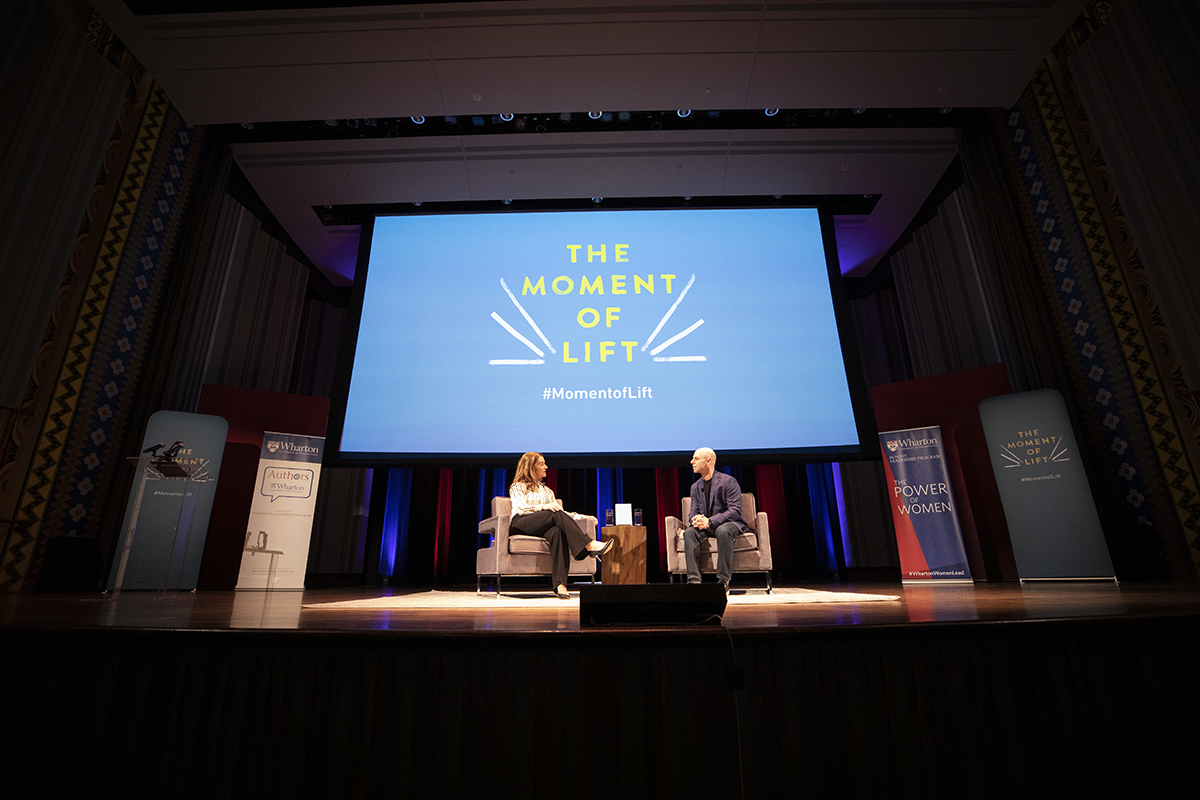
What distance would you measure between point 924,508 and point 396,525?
→ 5.03 meters

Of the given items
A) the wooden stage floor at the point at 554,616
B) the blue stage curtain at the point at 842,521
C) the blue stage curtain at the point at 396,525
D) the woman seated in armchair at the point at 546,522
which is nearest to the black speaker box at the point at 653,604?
the wooden stage floor at the point at 554,616

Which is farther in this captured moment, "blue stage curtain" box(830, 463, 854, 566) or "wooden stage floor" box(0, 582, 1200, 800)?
"blue stage curtain" box(830, 463, 854, 566)

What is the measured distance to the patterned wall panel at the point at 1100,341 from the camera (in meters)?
3.44

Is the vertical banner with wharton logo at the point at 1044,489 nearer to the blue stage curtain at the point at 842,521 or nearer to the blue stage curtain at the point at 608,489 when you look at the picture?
the blue stage curtain at the point at 842,521

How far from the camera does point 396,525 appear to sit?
232 inches

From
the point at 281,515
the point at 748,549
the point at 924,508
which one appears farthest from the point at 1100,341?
the point at 281,515

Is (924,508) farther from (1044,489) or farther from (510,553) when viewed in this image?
(510,553)

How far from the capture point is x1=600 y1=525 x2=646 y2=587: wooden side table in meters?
3.49

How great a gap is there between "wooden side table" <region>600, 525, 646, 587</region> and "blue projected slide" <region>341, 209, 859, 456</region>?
0.76 metres

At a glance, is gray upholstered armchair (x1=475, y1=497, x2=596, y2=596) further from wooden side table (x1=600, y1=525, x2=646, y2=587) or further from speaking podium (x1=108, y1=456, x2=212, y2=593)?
speaking podium (x1=108, y1=456, x2=212, y2=593)

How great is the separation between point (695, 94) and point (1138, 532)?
434cm

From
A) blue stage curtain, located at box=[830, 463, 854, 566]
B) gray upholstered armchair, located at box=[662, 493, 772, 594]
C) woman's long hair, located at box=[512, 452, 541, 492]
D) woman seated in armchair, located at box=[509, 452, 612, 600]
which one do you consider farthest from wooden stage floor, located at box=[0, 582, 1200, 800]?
blue stage curtain, located at box=[830, 463, 854, 566]

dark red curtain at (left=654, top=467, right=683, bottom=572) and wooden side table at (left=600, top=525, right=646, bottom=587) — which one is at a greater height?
dark red curtain at (left=654, top=467, right=683, bottom=572)

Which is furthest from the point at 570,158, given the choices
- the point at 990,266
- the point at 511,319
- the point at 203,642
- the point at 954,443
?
the point at 203,642
